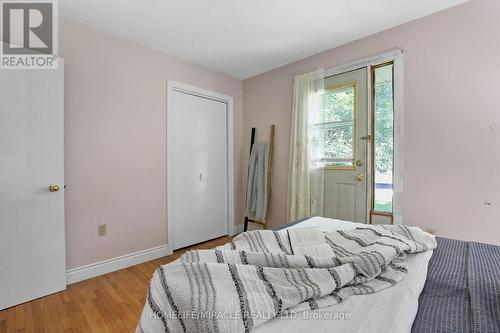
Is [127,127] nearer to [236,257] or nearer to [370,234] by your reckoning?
[236,257]

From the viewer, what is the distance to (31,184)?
5.69ft

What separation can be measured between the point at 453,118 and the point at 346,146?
0.87 m

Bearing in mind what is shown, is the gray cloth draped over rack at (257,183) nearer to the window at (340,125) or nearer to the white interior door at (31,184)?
the window at (340,125)

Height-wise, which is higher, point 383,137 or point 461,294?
point 383,137

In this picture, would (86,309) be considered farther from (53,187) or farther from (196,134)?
(196,134)

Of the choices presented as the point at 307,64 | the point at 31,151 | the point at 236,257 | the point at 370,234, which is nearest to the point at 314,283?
the point at 236,257

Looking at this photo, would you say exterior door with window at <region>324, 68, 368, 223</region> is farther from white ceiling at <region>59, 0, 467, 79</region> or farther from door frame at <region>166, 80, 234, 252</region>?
door frame at <region>166, 80, 234, 252</region>

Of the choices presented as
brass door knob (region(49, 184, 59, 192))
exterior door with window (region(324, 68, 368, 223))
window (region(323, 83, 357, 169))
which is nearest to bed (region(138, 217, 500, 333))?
exterior door with window (region(324, 68, 368, 223))

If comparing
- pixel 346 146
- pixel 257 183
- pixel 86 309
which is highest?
pixel 346 146

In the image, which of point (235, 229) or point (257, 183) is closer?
point (257, 183)

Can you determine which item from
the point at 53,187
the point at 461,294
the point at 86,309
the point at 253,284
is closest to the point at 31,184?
the point at 53,187

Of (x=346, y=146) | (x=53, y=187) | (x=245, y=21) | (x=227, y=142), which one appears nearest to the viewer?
(x=53, y=187)

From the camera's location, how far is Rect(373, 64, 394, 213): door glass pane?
2.16 m

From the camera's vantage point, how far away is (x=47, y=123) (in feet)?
5.91
